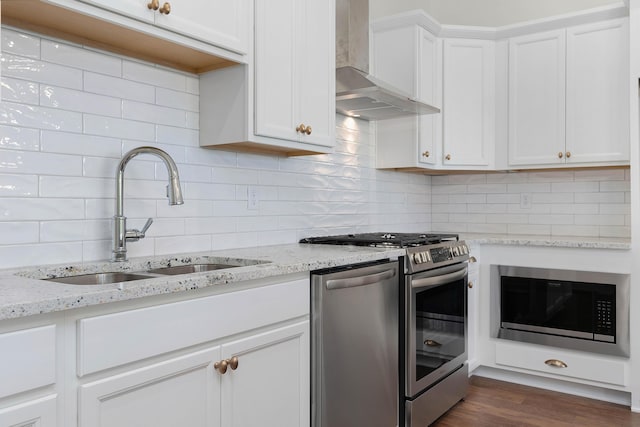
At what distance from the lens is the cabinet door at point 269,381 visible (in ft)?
5.05

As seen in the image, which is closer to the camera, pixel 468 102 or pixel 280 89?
pixel 280 89

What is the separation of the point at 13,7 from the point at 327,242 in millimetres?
1722

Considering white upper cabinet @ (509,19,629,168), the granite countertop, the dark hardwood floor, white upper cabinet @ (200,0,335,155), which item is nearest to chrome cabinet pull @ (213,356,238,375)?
the granite countertop

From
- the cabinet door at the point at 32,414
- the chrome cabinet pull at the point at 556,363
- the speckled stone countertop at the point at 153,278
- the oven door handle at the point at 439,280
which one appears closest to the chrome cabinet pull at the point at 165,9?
the speckled stone countertop at the point at 153,278

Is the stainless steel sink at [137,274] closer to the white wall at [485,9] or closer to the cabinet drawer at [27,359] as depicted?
the cabinet drawer at [27,359]

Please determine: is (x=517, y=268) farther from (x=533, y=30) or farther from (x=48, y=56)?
(x=48, y=56)

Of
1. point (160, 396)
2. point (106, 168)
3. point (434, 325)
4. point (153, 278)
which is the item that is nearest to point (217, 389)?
point (160, 396)

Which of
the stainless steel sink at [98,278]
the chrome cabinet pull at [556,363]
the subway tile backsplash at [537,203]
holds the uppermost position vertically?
the subway tile backsplash at [537,203]

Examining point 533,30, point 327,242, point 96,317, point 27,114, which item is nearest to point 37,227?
point 27,114

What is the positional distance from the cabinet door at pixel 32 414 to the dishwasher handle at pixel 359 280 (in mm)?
1019

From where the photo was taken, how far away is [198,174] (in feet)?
Result: 7.32

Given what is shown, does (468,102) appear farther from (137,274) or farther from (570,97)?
(137,274)

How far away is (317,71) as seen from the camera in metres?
2.39

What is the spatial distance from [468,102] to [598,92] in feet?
2.70
